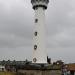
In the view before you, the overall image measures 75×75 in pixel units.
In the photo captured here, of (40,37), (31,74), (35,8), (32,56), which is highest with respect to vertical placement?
(35,8)

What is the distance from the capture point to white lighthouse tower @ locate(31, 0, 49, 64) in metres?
28.4

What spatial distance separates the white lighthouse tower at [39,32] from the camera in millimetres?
28361

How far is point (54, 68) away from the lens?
985 inches

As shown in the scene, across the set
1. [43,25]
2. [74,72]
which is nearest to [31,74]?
[43,25]

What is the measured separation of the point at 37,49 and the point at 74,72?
12.7m

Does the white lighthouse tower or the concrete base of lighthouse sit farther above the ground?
the white lighthouse tower

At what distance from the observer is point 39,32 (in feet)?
94.8

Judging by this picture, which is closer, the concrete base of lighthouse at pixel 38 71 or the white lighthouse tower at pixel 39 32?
the concrete base of lighthouse at pixel 38 71

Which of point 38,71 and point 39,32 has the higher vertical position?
point 39,32

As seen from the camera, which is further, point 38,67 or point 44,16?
point 44,16

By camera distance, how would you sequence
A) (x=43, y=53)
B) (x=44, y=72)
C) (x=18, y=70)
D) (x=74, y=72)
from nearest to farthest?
(x=44, y=72), (x=18, y=70), (x=43, y=53), (x=74, y=72)

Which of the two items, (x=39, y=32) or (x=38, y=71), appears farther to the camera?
(x=39, y=32)

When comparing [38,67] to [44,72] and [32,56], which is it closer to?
[44,72]

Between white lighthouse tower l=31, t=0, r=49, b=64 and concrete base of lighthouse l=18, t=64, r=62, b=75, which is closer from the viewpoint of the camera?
concrete base of lighthouse l=18, t=64, r=62, b=75
